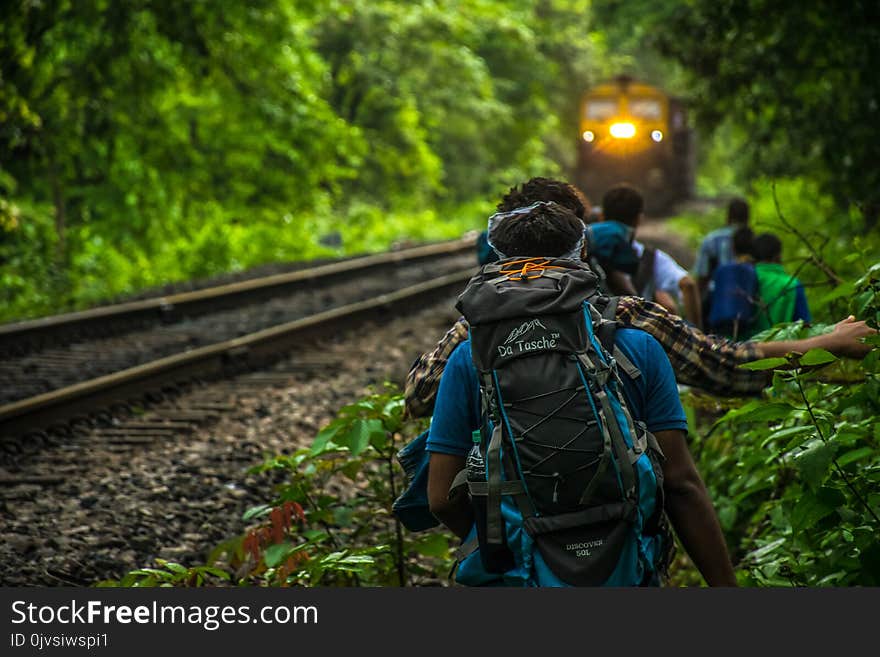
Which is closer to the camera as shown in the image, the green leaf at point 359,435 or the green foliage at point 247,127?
the green leaf at point 359,435

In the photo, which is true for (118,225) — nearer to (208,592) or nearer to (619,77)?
(619,77)

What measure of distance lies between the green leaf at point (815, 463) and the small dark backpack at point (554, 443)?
483mm

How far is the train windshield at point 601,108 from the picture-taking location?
91.5ft

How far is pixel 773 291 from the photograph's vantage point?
6.34 metres

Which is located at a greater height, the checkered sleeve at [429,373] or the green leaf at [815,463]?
the checkered sleeve at [429,373]

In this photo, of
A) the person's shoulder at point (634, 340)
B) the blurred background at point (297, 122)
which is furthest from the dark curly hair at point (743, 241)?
the person's shoulder at point (634, 340)

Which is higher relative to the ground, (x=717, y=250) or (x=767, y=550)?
(x=717, y=250)

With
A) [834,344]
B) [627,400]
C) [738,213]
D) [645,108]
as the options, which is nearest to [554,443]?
[627,400]

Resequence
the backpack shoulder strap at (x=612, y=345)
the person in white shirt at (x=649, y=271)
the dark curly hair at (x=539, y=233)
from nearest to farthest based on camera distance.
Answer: the backpack shoulder strap at (x=612, y=345) → the dark curly hair at (x=539, y=233) → the person in white shirt at (x=649, y=271)

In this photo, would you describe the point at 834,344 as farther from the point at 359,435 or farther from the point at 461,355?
the point at 359,435

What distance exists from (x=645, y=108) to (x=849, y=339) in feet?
83.8

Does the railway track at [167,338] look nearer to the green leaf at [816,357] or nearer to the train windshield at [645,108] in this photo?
the green leaf at [816,357]

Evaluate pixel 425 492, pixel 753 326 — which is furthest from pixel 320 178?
pixel 425 492

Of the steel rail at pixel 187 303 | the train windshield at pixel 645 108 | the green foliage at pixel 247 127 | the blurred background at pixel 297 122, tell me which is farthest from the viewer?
the train windshield at pixel 645 108
